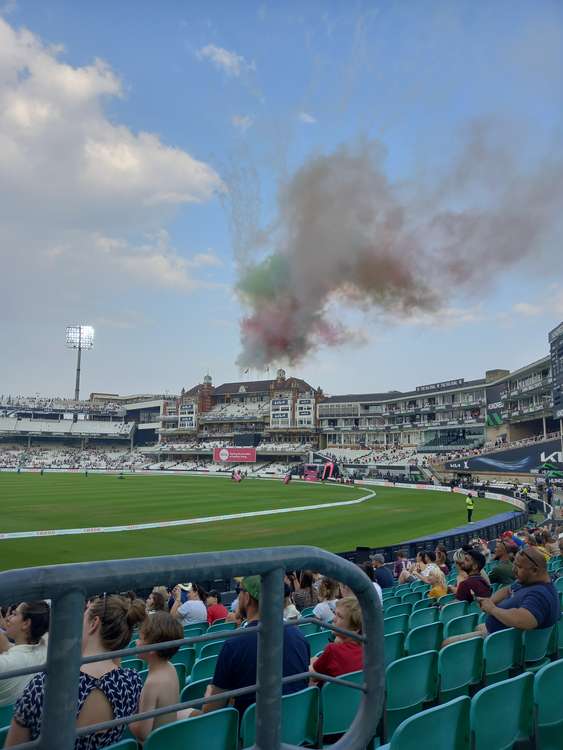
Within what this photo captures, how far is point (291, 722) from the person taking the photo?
3477 millimetres

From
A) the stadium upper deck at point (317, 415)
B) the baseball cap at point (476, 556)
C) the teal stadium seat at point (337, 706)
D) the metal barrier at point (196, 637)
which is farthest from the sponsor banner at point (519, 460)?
the metal barrier at point (196, 637)

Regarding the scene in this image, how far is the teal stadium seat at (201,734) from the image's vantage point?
7.73ft

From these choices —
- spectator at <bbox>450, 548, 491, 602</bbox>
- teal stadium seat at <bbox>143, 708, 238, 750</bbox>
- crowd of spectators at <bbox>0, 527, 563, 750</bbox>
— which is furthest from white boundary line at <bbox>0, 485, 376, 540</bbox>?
teal stadium seat at <bbox>143, 708, 238, 750</bbox>

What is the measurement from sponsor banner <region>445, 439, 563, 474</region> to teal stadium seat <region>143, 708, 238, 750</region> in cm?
5144

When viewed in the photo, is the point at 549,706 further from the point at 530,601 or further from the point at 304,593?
the point at 304,593

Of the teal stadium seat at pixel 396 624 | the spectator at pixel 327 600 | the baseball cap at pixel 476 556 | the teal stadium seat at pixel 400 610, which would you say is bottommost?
the teal stadium seat at pixel 400 610

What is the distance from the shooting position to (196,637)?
1.64 meters

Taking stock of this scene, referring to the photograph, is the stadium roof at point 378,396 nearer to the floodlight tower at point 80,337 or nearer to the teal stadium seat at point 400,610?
the floodlight tower at point 80,337

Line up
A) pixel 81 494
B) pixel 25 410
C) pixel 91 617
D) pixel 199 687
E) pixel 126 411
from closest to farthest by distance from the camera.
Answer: pixel 91 617 < pixel 199 687 < pixel 81 494 < pixel 25 410 < pixel 126 411

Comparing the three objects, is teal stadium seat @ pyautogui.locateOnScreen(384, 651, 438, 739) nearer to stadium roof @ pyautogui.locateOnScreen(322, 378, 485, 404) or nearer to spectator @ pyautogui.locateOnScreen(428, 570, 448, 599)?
spectator @ pyautogui.locateOnScreen(428, 570, 448, 599)

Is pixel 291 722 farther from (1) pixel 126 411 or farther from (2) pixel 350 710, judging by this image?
(1) pixel 126 411

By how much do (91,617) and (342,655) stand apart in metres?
1.96

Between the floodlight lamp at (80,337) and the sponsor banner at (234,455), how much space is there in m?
57.1

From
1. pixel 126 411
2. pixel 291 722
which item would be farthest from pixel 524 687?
pixel 126 411
